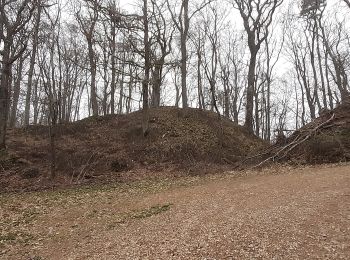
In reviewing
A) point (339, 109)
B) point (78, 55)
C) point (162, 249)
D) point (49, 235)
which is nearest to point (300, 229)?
point (162, 249)

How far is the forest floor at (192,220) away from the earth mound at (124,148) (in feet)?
8.90

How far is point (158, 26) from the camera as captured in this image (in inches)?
712

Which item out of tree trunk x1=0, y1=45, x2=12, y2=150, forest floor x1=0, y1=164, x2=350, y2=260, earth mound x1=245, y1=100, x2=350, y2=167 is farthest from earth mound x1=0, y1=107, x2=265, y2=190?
forest floor x1=0, y1=164, x2=350, y2=260

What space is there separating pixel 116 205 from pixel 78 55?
73.4ft

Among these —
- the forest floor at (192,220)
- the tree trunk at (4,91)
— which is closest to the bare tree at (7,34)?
the tree trunk at (4,91)

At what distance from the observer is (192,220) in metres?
7.39

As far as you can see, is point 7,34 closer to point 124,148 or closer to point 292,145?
point 124,148

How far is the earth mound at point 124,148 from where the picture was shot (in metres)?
14.0

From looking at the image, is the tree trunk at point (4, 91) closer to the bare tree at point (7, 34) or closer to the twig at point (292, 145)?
the bare tree at point (7, 34)

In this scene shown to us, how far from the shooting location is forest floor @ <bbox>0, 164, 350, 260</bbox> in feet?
18.8

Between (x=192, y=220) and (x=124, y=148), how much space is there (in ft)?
34.5

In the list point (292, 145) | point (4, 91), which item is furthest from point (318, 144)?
point (4, 91)

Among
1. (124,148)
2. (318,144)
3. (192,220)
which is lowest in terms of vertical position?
(192,220)

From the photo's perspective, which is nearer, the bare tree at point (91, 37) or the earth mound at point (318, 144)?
the earth mound at point (318, 144)
